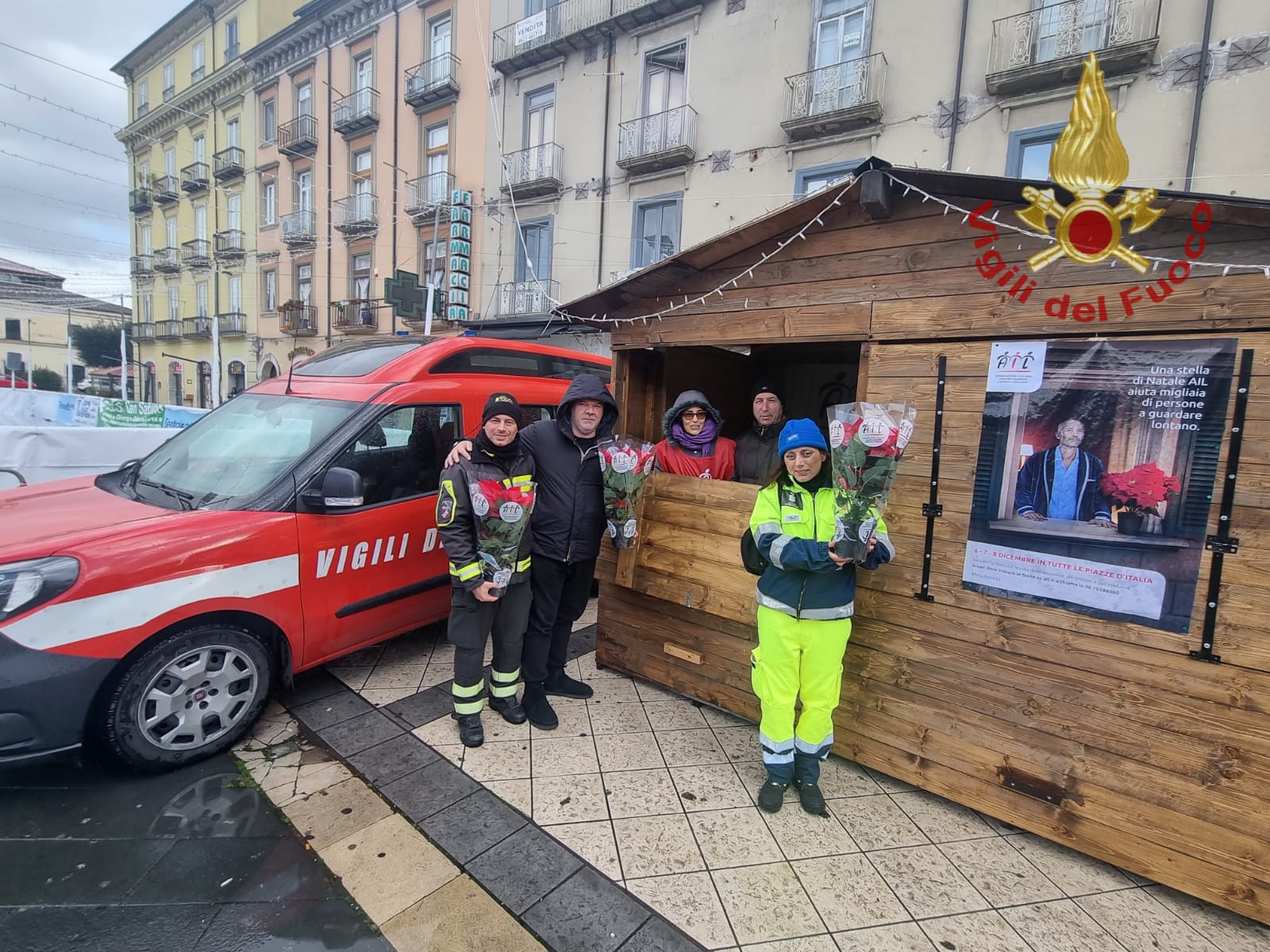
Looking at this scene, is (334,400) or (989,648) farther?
(334,400)

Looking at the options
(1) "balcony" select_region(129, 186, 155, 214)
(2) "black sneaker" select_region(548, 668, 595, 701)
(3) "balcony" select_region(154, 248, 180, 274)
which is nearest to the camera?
(2) "black sneaker" select_region(548, 668, 595, 701)

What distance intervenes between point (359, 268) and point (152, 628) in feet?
67.4

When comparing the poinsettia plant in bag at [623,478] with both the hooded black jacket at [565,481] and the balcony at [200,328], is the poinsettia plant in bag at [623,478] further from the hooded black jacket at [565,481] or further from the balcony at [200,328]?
the balcony at [200,328]

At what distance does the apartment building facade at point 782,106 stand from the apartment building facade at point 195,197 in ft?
46.7

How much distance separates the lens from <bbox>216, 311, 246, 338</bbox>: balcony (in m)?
24.5

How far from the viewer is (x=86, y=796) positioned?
2.67 meters

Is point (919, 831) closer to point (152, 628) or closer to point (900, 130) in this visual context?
point (152, 628)

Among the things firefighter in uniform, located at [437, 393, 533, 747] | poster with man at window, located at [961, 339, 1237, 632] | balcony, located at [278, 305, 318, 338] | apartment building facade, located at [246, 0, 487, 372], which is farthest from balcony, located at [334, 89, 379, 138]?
poster with man at window, located at [961, 339, 1237, 632]

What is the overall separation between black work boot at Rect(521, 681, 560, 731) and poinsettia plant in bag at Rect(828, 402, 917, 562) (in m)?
1.95

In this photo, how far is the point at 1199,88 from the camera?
8133mm

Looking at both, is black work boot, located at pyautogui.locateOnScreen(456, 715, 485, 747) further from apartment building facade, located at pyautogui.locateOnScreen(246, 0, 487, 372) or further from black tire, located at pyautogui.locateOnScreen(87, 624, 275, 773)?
apartment building facade, located at pyautogui.locateOnScreen(246, 0, 487, 372)

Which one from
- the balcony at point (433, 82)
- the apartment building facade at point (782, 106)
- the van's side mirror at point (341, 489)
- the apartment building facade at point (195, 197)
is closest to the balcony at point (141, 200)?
the apartment building facade at point (195, 197)

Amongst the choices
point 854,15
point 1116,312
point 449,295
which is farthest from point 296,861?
point 449,295

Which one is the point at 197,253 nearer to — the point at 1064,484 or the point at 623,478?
the point at 623,478
